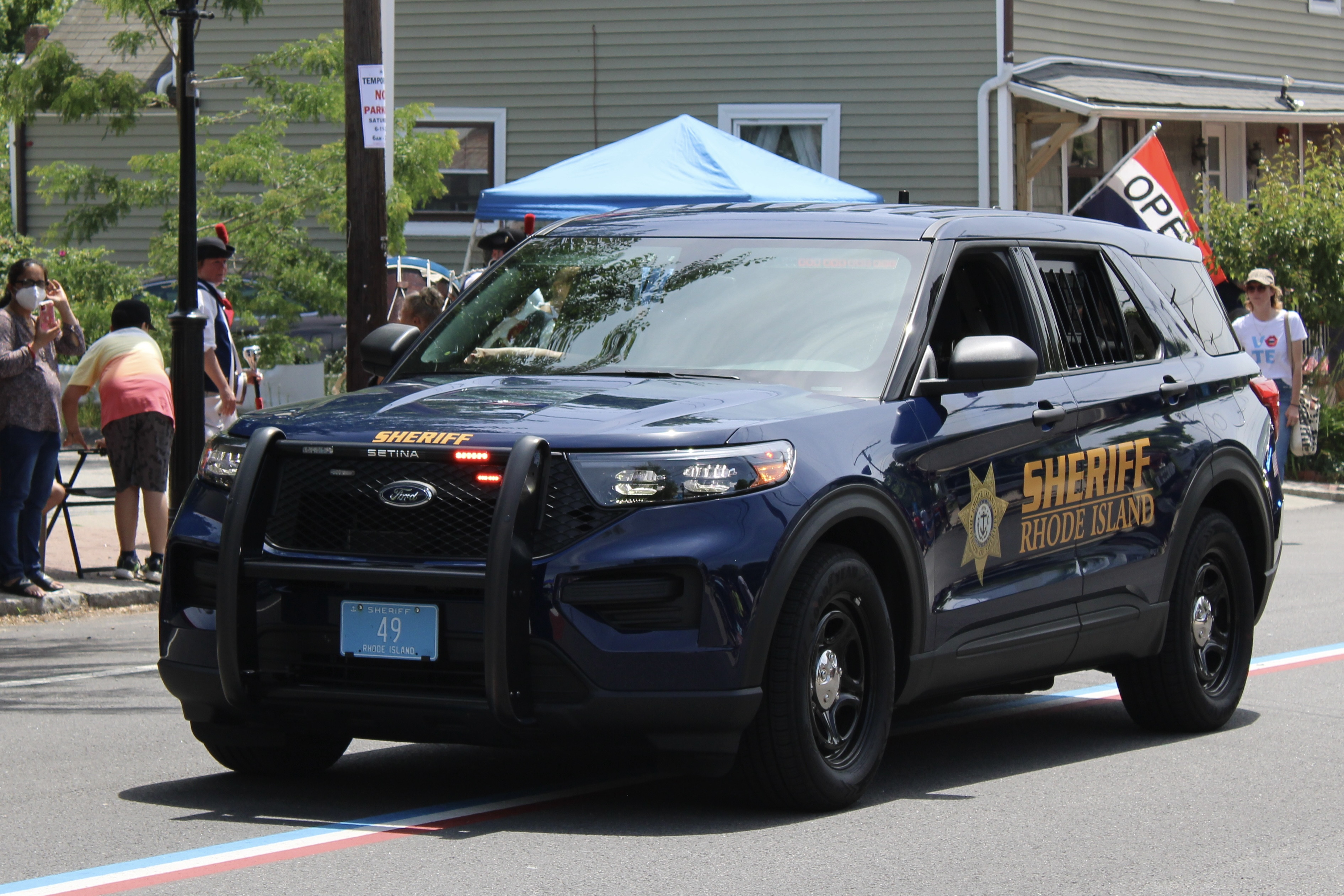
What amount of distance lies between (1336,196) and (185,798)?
1745 centimetres

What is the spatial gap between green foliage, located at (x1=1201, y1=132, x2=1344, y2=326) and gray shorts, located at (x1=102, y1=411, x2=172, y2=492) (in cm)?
1234

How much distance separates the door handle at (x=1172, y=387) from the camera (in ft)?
24.3

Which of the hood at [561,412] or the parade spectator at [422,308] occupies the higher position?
the parade spectator at [422,308]

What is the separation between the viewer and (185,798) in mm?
6191

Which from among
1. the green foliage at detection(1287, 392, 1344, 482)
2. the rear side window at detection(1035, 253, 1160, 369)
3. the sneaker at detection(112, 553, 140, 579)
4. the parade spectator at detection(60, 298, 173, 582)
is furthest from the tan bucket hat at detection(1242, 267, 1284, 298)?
the sneaker at detection(112, 553, 140, 579)

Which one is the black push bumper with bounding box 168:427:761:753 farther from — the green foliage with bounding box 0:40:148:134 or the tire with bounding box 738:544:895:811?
the green foliage with bounding box 0:40:148:134

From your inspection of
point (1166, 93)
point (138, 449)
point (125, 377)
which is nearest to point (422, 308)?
point (125, 377)

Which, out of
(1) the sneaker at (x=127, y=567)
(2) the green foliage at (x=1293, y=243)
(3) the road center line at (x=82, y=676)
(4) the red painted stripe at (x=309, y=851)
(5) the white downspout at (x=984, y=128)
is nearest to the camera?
(4) the red painted stripe at (x=309, y=851)

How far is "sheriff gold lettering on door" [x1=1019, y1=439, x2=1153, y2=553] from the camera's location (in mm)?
6617

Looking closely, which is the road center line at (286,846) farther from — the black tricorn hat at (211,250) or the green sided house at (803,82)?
the green sided house at (803,82)

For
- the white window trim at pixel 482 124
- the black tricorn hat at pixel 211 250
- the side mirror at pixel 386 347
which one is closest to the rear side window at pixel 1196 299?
the side mirror at pixel 386 347

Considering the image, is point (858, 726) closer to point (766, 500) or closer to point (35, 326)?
point (766, 500)

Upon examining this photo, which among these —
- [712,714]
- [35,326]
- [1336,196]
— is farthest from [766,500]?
[1336,196]

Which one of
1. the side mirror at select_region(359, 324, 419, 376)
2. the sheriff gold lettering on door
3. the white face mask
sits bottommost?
the sheriff gold lettering on door
